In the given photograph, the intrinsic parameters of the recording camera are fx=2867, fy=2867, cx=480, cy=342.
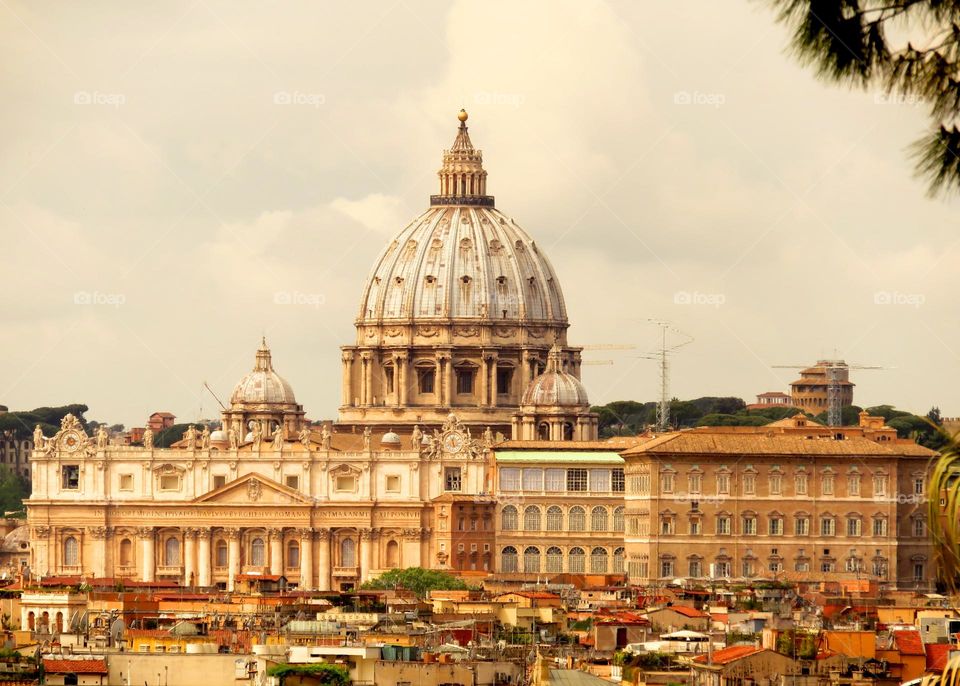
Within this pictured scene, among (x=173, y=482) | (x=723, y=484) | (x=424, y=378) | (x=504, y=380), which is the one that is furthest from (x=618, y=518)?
(x=424, y=378)

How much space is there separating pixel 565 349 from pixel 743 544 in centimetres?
5650

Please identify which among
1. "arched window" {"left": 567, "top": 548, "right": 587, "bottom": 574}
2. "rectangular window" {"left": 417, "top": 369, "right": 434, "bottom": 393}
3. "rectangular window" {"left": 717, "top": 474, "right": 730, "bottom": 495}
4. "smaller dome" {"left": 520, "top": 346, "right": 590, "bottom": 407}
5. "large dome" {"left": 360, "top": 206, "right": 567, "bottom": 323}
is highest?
"large dome" {"left": 360, "top": 206, "right": 567, "bottom": 323}

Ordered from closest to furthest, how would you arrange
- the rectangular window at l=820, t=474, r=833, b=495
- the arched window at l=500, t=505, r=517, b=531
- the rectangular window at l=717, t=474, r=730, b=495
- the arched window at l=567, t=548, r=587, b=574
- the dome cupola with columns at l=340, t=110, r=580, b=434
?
the rectangular window at l=717, t=474, r=730, b=495
the rectangular window at l=820, t=474, r=833, b=495
the arched window at l=567, t=548, r=587, b=574
the arched window at l=500, t=505, r=517, b=531
the dome cupola with columns at l=340, t=110, r=580, b=434

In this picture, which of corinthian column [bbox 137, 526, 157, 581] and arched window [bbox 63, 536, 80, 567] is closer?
corinthian column [bbox 137, 526, 157, 581]

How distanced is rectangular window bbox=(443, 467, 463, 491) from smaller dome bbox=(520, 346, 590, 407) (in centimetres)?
1284

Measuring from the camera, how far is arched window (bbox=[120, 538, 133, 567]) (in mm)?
150500

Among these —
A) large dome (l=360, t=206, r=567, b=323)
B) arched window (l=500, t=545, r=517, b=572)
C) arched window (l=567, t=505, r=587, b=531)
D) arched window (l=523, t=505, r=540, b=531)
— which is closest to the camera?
arched window (l=500, t=545, r=517, b=572)

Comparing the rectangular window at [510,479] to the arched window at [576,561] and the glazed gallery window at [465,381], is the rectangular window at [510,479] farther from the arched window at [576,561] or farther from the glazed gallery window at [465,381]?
the glazed gallery window at [465,381]

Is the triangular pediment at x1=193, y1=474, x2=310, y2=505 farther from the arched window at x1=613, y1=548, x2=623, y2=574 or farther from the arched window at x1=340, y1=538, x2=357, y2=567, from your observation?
the arched window at x1=613, y1=548, x2=623, y2=574

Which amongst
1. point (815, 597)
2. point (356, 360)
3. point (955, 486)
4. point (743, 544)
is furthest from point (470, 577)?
point (955, 486)

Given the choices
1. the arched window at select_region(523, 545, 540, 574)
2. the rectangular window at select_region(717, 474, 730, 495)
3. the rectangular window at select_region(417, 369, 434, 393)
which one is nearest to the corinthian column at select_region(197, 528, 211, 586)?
the arched window at select_region(523, 545, 540, 574)

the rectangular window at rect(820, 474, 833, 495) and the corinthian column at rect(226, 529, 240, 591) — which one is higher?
the rectangular window at rect(820, 474, 833, 495)

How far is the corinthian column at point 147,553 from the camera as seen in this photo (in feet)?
488

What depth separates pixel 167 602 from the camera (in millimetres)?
82875
